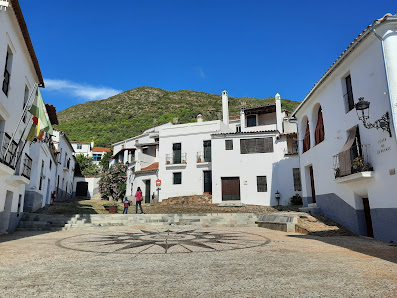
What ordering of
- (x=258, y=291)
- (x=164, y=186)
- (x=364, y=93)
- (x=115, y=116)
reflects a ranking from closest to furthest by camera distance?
(x=258, y=291) → (x=364, y=93) → (x=164, y=186) → (x=115, y=116)

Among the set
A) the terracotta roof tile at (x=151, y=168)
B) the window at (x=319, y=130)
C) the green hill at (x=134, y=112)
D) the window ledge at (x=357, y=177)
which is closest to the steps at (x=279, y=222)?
the window ledge at (x=357, y=177)

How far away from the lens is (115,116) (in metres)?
73.8

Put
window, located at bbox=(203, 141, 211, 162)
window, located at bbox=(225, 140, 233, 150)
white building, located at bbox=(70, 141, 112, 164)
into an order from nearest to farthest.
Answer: window, located at bbox=(225, 140, 233, 150) < window, located at bbox=(203, 141, 211, 162) < white building, located at bbox=(70, 141, 112, 164)

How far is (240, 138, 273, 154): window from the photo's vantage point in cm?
2444

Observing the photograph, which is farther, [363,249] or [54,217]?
[54,217]

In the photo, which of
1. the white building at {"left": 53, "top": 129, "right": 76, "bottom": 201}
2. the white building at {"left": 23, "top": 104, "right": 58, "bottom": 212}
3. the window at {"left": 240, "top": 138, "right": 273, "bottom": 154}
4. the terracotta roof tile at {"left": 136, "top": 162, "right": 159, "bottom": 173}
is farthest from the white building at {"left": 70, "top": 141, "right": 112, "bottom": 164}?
the window at {"left": 240, "top": 138, "right": 273, "bottom": 154}

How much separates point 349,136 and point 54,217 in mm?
14226

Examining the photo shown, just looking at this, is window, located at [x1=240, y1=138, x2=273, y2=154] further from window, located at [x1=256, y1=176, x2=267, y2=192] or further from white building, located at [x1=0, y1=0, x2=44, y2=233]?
white building, located at [x1=0, y1=0, x2=44, y2=233]

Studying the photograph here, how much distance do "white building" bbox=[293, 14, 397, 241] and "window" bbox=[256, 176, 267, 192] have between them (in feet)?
32.2

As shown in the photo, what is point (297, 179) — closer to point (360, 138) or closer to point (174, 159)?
point (174, 159)

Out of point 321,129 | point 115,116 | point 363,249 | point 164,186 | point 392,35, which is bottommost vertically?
point 363,249

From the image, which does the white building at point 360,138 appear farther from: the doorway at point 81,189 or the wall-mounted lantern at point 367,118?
the doorway at point 81,189

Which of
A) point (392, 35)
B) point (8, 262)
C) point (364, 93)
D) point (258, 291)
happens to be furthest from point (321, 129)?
point (8, 262)

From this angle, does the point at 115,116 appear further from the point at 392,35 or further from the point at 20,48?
the point at 392,35
